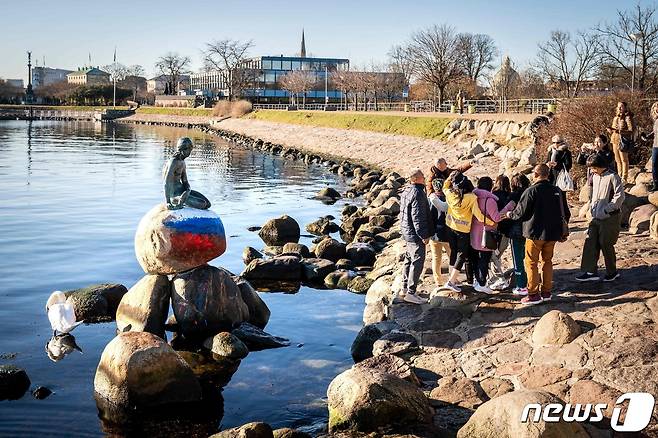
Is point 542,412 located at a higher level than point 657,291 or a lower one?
lower

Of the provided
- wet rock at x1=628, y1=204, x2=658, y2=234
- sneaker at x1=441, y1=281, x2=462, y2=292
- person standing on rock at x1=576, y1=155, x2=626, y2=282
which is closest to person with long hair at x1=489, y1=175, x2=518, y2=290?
sneaker at x1=441, y1=281, x2=462, y2=292

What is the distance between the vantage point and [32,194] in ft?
101

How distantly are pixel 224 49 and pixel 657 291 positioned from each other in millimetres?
114792

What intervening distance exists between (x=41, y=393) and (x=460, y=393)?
5.69m

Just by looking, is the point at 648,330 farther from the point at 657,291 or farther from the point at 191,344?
the point at 191,344

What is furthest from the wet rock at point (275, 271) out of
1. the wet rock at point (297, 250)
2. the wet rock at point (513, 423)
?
the wet rock at point (513, 423)

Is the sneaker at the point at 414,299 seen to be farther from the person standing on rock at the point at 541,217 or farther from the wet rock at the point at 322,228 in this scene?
the wet rock at the point at 322,228

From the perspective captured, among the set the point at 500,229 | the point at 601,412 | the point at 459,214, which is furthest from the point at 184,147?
the point at 601,412

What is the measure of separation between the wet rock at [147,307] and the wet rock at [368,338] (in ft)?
10.8

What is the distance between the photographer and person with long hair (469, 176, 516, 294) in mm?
11312

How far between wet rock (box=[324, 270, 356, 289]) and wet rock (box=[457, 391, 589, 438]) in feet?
27.3

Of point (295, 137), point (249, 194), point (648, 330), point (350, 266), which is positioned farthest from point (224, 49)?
point (648, 330)

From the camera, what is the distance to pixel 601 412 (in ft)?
25.5

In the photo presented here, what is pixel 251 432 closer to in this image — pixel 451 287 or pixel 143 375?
pixel 143 375
